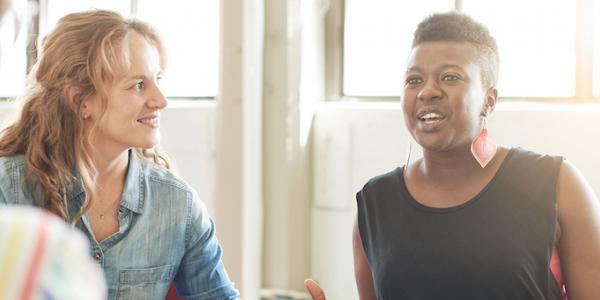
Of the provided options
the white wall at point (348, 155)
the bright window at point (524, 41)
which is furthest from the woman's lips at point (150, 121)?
the white wall at point (348, 155)

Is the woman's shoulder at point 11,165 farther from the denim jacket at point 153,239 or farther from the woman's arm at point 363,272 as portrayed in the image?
the woman's arm at point 363,272

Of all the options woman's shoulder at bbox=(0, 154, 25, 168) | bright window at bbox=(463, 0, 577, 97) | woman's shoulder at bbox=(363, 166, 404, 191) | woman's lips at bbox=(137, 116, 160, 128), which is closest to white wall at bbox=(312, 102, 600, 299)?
bright window at bbox=(463, 0, 577, 97)

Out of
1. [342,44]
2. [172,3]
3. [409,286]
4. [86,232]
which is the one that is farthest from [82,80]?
[172,3]

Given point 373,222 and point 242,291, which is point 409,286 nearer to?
point 373,222

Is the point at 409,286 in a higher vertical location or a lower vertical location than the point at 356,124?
lower

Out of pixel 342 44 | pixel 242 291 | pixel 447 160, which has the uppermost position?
pixel 342 44

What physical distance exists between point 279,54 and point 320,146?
381 millimetres

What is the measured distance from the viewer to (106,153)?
1699 mm

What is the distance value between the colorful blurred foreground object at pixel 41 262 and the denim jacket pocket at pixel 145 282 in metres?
1.20

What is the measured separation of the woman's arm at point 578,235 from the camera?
1417 millimetres

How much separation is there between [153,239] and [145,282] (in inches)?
3.7

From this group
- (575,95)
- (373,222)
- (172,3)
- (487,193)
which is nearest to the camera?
(487,193)

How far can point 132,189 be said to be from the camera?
5.48ft

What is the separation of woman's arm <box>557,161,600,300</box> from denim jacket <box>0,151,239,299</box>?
2.41ft
